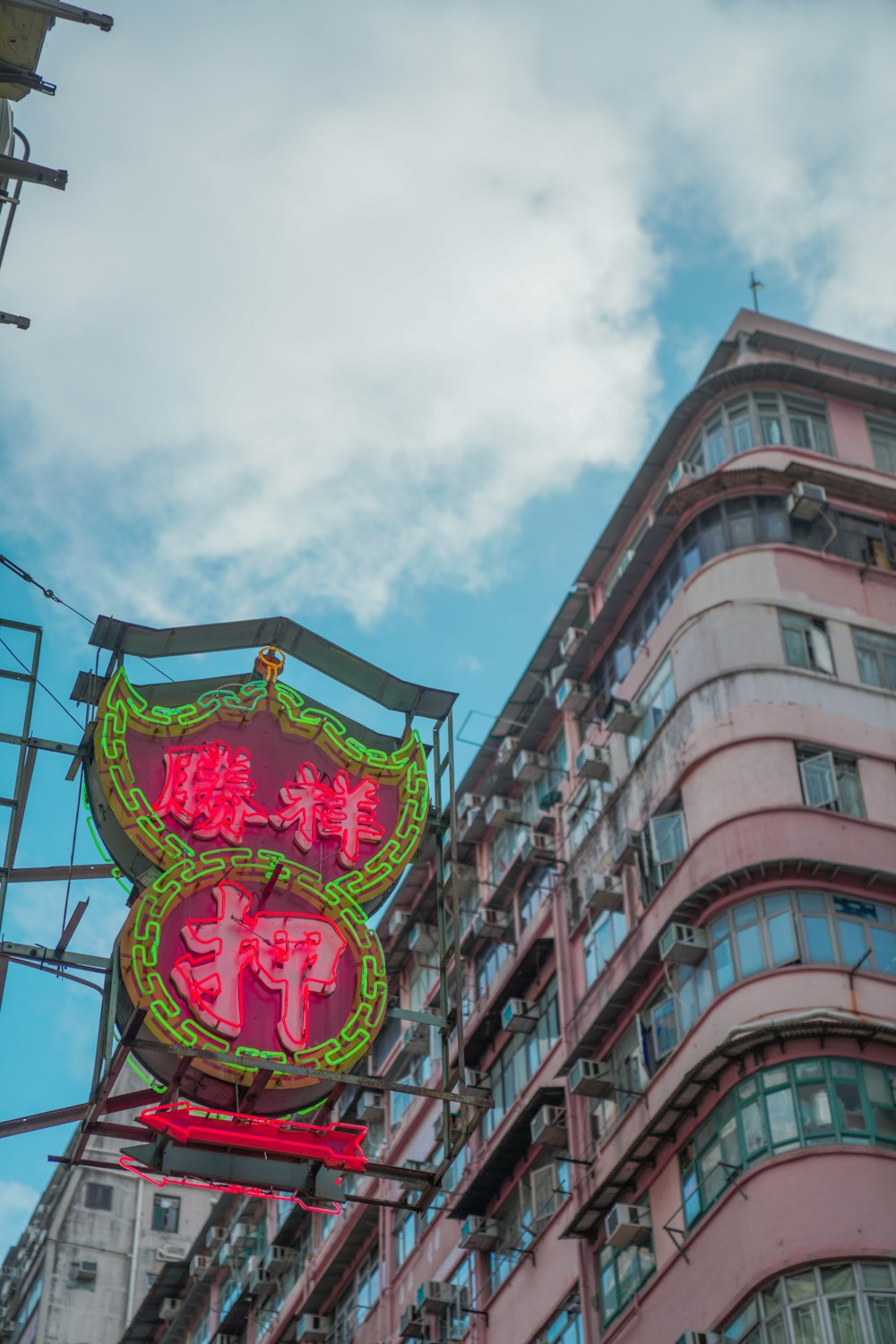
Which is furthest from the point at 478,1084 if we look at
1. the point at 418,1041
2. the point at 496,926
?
the point at 418,1041

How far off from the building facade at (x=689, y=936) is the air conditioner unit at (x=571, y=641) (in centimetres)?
7

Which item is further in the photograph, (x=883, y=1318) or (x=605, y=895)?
(x=605, y=895)

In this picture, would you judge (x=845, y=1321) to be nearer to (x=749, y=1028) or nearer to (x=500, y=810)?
(x=749, y=1028)

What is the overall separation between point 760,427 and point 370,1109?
1685 cm

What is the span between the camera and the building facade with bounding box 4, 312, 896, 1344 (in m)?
25.1

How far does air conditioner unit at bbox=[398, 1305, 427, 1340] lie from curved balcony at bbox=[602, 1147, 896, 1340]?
368 inches

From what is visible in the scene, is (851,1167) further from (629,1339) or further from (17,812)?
(17,812)

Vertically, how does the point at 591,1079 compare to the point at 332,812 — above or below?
above

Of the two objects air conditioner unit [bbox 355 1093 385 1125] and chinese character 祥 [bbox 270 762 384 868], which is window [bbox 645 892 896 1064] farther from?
air conditioner unit [bbox 355 1093 385 1125]

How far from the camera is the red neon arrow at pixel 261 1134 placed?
19.2 metres

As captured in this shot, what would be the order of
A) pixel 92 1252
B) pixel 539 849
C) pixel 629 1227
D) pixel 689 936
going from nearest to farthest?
pixel 629 1227 < pixel 689 936 < pixel 539 849 < pixel 92 1252

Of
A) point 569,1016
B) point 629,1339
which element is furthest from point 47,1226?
point 629,1339

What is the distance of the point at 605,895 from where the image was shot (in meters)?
31.2

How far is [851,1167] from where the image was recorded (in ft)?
79.6
